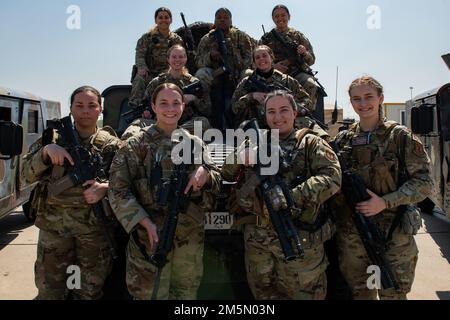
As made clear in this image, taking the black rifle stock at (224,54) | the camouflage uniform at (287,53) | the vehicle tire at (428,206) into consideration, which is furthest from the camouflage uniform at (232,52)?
the vehicle tire at (428,206)

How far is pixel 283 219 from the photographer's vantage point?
104 inches

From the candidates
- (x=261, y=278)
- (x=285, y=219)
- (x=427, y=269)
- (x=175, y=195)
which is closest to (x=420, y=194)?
(x=285, y=219)

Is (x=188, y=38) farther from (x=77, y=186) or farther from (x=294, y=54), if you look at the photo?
(x=77, y=186)

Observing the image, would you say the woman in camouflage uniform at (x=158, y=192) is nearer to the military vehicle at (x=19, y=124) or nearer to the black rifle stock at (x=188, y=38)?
the military vehicle at (x=19, y=124)

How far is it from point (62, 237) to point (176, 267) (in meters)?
0.91

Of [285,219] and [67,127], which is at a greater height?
[67,127]

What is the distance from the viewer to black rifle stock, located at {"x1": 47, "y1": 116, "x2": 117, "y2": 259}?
299cm

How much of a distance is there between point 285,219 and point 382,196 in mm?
819

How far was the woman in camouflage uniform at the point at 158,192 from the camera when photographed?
280 centimetres

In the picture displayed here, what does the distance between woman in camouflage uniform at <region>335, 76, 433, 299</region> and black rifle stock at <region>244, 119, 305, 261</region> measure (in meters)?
0.58

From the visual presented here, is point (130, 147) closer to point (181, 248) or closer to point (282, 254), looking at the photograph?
point (181, 248)

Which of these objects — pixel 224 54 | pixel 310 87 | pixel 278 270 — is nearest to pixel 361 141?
pixel 278 270

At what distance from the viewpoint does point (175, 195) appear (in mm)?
2684

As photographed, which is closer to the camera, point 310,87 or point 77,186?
point 77,186
